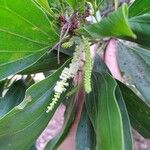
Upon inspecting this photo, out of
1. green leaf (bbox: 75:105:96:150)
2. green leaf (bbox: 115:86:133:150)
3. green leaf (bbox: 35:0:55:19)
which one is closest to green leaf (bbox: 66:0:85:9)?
green leaf (bbox: 35:0:55:19)

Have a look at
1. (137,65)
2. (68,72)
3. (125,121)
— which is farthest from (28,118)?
(137,65)

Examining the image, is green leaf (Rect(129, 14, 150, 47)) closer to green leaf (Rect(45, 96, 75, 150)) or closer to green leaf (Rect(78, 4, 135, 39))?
green leaf (Rect(78, 4, 135, 39))

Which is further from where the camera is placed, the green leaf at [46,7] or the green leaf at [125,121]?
the green leaf at [125,121]

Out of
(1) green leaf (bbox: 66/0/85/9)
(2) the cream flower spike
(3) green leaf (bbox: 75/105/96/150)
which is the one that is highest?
(1) green leaf (bbox: 66/0/85/9)

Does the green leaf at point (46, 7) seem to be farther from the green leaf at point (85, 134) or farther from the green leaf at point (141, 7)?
the green leaf at point (85, 134)

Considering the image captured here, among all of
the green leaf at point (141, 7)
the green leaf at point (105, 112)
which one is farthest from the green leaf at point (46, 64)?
the green leaf at point (141, 7)

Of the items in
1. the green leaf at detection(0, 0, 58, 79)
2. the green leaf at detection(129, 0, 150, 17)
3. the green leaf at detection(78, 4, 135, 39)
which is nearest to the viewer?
the green leaf at detection(78, 4, 135, 39)

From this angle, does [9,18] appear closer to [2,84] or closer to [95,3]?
[95,3]
